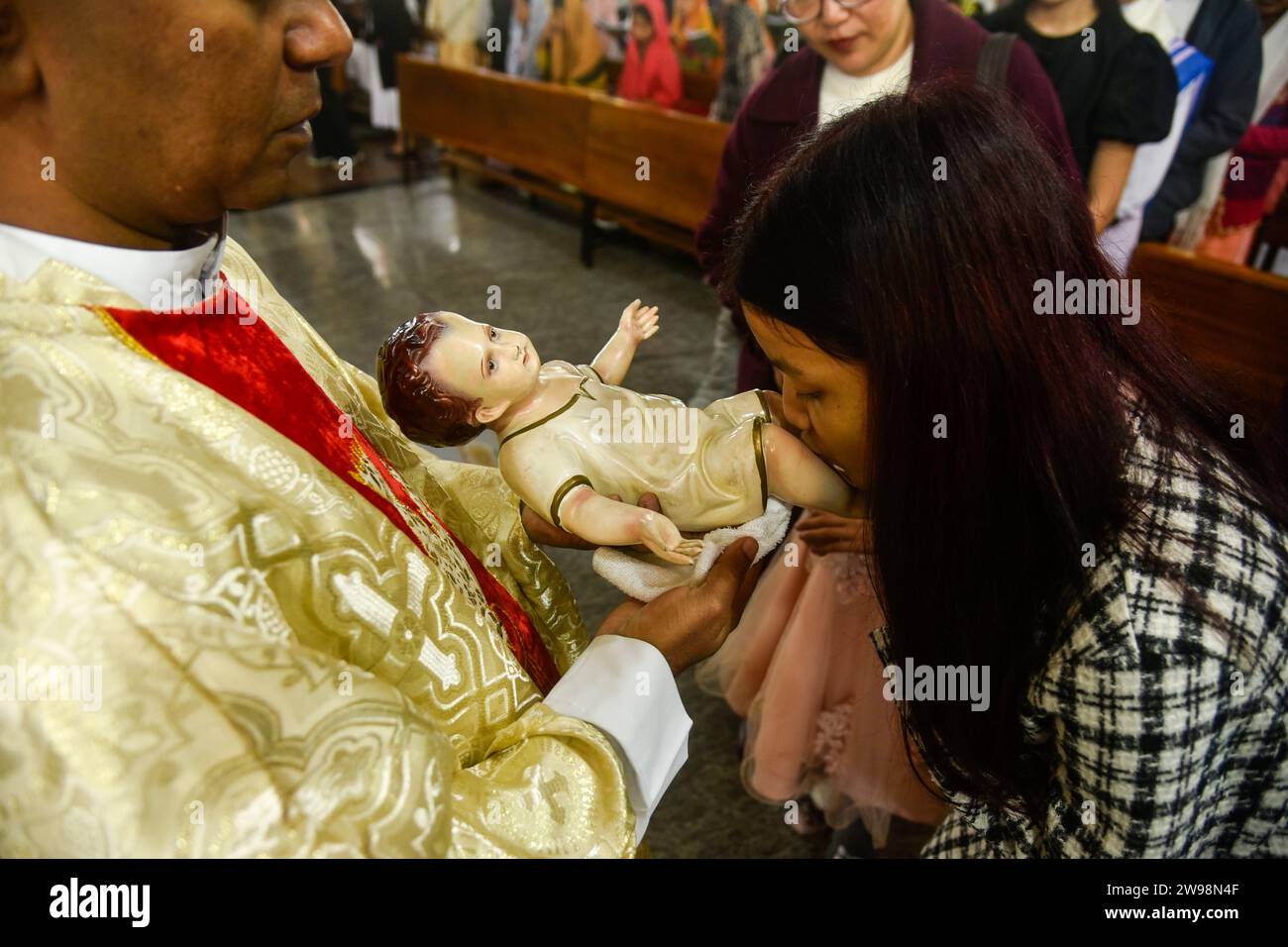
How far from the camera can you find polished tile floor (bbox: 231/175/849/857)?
2586 millimetres

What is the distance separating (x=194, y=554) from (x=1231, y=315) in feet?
9.91

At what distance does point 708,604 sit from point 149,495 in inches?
30.5

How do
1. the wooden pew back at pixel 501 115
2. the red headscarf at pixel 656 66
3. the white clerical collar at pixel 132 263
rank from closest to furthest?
the white clerical collar at pixel 132 263, the wooden pew back at pixel 501 115, the red headscarf at pixel 656 66

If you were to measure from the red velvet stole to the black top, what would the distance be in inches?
102

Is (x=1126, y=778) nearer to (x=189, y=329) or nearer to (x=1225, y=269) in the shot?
(x=189, y=329)

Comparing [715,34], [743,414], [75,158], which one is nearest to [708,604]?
[743,414]

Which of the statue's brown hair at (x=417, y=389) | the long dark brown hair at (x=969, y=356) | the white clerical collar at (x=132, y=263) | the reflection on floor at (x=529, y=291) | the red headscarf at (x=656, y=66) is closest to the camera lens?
the white clerical collar at (x=132, y=263)

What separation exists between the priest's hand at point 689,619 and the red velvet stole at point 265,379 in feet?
0.71

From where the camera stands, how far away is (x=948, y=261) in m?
1.08

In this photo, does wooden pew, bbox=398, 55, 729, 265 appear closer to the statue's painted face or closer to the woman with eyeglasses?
the woman with eyeglasses

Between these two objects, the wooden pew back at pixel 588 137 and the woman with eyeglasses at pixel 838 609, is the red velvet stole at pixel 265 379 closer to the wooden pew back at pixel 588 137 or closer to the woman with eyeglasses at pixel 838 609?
the woman with eyeglasses at pixel 838 609

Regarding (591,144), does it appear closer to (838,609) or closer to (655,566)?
(838,609)

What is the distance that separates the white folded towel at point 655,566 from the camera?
141 centimetres

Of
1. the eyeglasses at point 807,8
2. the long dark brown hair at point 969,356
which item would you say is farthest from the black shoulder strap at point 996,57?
the long dark brown hair at point 969,356
